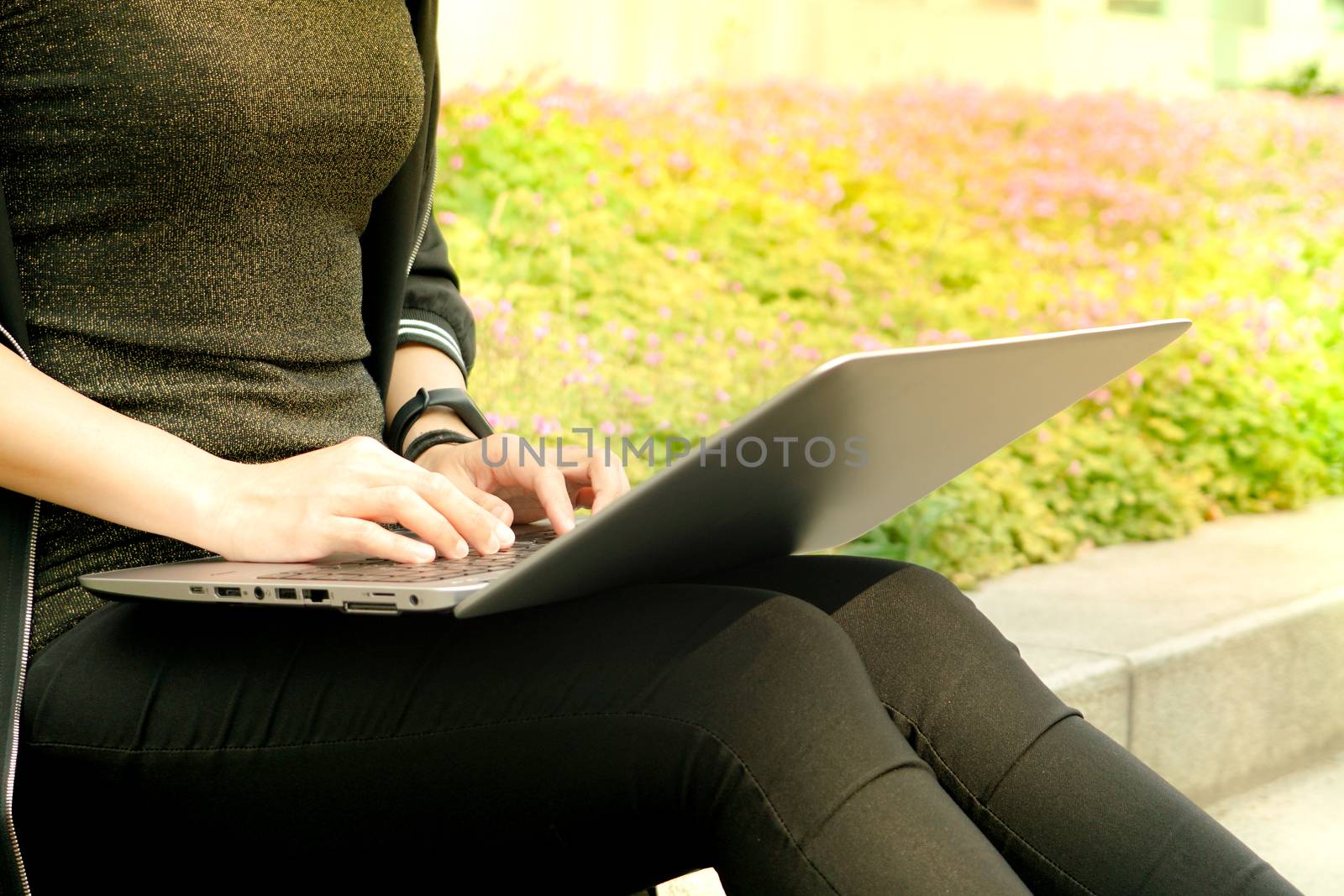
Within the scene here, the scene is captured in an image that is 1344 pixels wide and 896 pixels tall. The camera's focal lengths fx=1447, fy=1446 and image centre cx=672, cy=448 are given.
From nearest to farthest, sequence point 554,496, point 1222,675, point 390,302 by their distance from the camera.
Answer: point 554,496, point 390,302, point 1222,675

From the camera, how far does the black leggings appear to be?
1035mm

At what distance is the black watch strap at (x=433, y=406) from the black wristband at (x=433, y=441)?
6 centimetres

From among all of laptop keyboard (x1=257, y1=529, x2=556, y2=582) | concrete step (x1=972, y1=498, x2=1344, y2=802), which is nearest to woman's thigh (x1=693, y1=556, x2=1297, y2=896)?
laptop keyboard (x1=257, y1=529, x2=556, y2=582)

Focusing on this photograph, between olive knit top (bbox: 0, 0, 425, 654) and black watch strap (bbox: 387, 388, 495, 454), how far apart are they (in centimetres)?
23

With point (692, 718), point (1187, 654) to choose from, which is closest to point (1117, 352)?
point (692, 718)

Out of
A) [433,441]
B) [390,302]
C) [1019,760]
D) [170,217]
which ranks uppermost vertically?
[170,217]

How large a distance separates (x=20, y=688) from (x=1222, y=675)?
7.36 ft

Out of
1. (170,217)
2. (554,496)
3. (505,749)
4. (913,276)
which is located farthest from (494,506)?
(913,276)

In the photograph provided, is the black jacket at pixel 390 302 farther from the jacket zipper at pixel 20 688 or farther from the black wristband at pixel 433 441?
the black wristband at pixel 433 441

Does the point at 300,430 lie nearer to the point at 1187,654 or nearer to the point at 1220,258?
the point at 1187,654

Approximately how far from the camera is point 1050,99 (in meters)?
8.38

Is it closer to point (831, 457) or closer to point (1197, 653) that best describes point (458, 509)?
point (831, 457)

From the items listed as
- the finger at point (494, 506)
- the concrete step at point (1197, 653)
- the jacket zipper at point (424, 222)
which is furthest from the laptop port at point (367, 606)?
the concrete step at point (1197, 653)

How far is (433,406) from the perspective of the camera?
1723 mm
